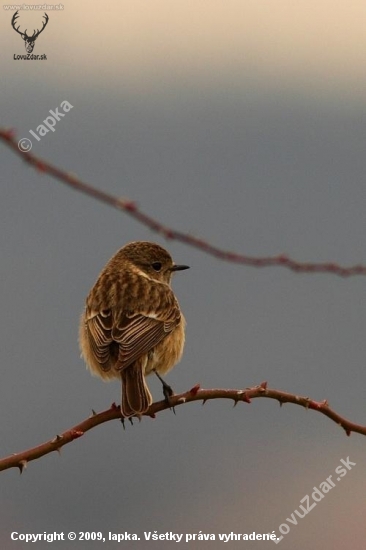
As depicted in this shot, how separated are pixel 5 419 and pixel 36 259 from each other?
28623mm

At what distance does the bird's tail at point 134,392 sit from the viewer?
549cm

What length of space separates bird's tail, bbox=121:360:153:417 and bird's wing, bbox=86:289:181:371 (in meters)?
0.08

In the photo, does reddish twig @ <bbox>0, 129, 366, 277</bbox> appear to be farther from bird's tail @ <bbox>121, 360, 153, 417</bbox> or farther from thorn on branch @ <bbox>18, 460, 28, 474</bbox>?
bird's tail @ <bbox>121, 360, 153, 417</bbox>

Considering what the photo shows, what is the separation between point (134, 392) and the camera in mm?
5789

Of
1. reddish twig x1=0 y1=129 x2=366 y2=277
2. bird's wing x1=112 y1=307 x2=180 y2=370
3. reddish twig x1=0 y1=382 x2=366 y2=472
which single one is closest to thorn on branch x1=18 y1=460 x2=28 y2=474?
reddish twig x1=0 y1=382 x2=366 y2=472

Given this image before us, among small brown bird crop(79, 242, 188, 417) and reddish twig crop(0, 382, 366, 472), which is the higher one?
small brown bird crop(79, 242, 188, 417)

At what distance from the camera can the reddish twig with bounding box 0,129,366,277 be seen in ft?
9.69
